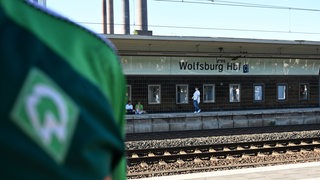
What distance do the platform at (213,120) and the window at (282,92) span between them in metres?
4.21

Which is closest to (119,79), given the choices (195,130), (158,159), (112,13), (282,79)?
→ (158,159)

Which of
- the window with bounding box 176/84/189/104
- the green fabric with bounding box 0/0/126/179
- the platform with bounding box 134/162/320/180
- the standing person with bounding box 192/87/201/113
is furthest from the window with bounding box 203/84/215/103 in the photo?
the green fabric with bounding box 0/0/126/179

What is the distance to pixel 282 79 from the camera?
27.6 m

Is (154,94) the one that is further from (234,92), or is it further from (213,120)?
(234,92)

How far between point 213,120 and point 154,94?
436 cm

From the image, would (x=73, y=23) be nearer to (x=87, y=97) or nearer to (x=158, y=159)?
(x=87, y=97)

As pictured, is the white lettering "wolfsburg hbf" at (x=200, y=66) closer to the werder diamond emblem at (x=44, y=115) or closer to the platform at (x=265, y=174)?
the platform at (x=265, y=174)

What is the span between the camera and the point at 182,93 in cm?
2458

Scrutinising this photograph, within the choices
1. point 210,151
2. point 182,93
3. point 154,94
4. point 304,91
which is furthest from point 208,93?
point 210,151

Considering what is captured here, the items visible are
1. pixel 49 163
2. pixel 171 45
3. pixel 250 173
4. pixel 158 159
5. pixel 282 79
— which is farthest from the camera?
pixel 282 79

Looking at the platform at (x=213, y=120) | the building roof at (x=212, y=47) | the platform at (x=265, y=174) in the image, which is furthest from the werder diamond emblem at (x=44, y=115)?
the platform at (x=213, y=120)

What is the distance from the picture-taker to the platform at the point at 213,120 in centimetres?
1936

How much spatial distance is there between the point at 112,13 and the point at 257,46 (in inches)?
678

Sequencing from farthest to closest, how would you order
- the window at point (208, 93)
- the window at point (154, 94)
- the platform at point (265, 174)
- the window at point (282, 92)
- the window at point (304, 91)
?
the window at point (304, 91) → the window at point (282, 92) → the window at point (208, 93) → the window at point (154, 94) → the platform at point (265, 174)
